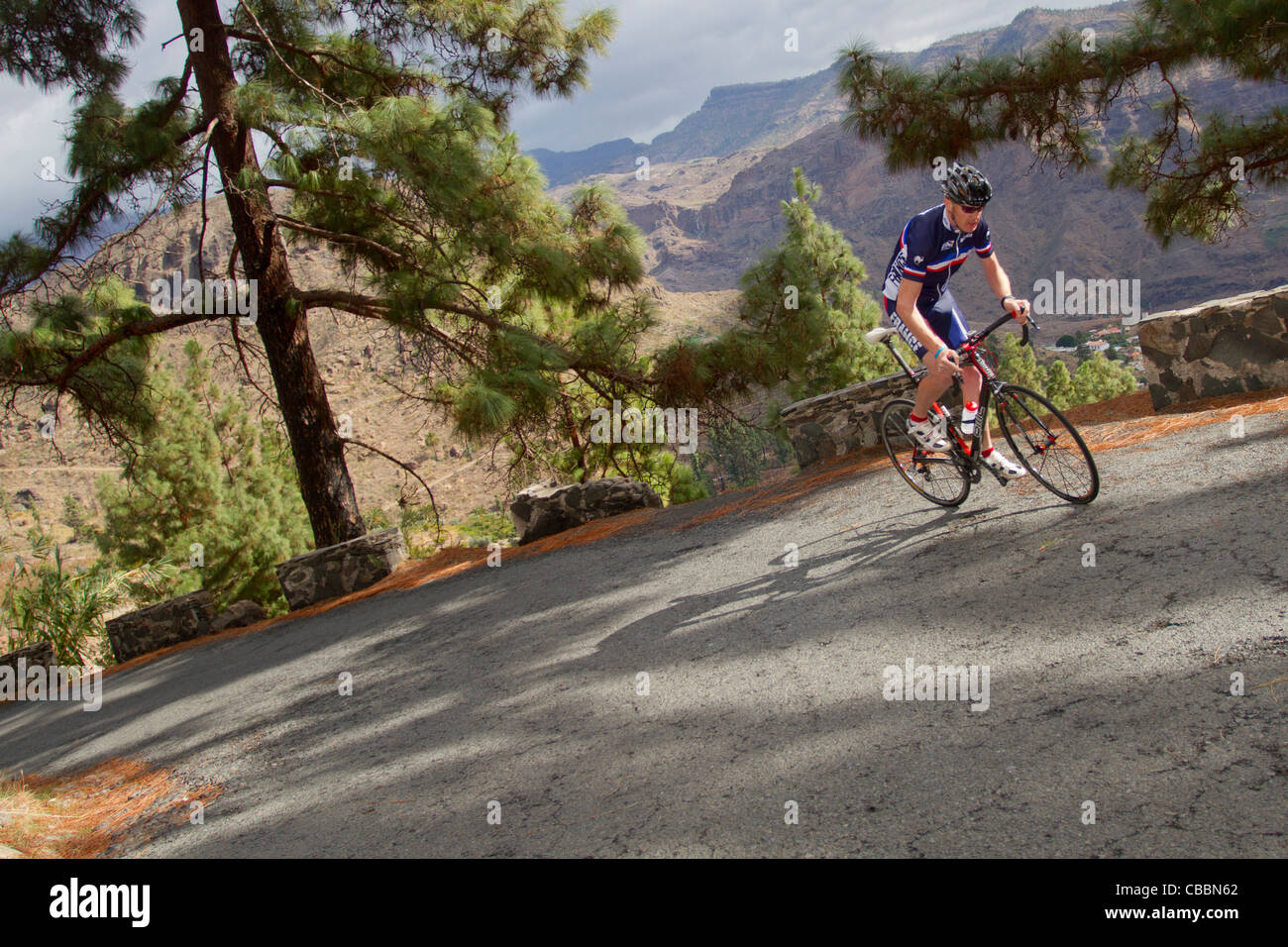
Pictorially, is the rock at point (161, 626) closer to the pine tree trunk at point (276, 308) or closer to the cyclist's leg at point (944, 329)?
the pine tree trunk at point (276, 308)

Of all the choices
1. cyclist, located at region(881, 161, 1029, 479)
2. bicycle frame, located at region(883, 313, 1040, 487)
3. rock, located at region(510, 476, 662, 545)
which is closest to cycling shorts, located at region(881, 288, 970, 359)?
cyclist, located at region(881, 161, 1029, 479)

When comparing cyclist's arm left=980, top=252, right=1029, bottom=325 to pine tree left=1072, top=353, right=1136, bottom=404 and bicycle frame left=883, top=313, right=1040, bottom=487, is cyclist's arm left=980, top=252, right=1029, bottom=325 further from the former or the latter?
pine tree left=1072, top=353, right=1136, bottom=404

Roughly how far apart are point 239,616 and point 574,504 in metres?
4.23

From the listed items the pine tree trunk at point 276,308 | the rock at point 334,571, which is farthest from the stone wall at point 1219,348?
the pine tree trunk at point 276,308

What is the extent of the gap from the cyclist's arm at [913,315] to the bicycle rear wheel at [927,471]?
80 cm

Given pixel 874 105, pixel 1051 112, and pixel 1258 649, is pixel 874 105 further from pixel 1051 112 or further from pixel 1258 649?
pixel 1258 649

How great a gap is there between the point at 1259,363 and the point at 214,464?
26.8m

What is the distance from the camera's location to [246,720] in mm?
5184

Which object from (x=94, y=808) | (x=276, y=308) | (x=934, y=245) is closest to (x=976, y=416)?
(x=934, y=245)

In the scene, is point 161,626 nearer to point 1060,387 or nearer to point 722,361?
point 722,361

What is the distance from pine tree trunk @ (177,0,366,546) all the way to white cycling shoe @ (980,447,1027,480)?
23.4 feet

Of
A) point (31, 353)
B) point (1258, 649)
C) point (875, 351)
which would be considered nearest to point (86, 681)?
point (31, 353)

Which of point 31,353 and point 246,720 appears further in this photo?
point 31,353

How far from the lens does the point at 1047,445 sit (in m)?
4.64
